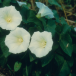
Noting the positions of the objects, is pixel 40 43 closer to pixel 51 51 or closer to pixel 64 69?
pixel 51 51

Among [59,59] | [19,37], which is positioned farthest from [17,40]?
[59,59]

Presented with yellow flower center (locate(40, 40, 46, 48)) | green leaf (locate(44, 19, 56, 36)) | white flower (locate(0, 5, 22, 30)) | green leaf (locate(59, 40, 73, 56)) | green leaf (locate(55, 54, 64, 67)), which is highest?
white flower (locate(0, 5, 22, 30))

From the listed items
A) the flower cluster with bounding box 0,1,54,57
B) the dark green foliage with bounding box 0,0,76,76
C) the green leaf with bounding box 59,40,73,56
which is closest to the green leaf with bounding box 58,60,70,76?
the dark green foliage with bounding box 0,0,76,76

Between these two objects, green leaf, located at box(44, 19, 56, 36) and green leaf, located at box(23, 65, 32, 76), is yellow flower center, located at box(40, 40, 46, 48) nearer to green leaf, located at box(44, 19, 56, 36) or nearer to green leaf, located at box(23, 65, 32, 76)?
green leaf, located at box(44, 19, 56, 36)

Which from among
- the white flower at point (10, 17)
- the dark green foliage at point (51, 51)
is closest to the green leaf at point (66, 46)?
the dark green foliage at point (51, 51)

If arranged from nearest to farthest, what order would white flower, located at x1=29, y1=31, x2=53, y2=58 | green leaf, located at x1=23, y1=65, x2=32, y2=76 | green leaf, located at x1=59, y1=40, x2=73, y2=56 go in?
1. white flower, located at x1=29, y1=31, x2=53, y2=58
2. green leaf, located at x1=59, y1=40, x2=73, y2=56
3. green leaf, located at x1=23, y1=65, x2=32, y2=76

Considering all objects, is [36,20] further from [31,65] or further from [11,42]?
[31,65]

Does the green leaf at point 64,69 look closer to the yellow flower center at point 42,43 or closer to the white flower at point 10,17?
the yellow flower center at point 42,43

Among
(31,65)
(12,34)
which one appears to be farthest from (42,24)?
(31,65)
